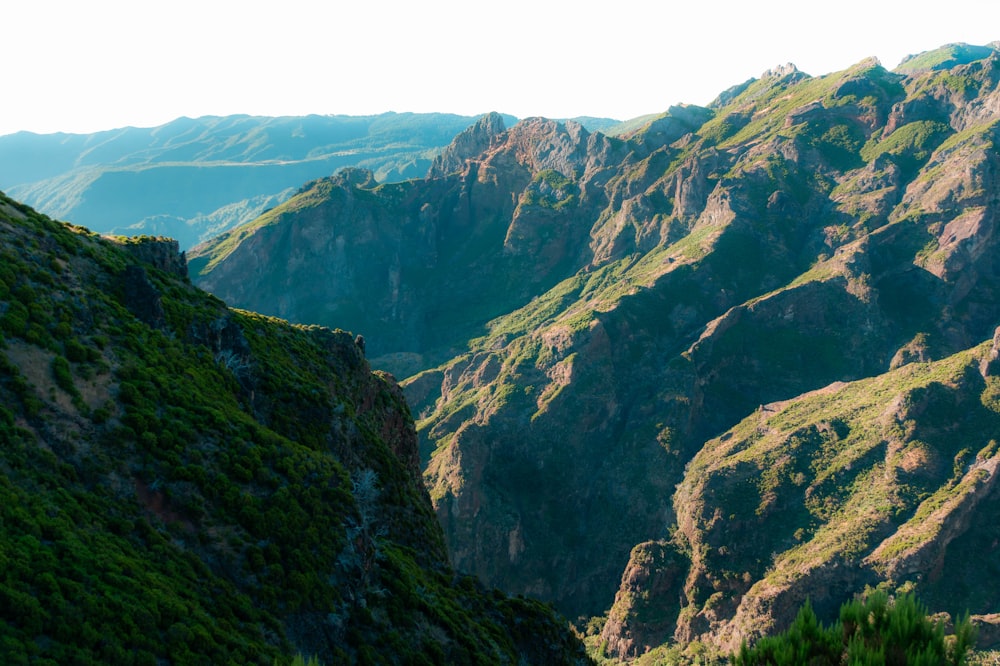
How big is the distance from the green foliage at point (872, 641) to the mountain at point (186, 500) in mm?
22290

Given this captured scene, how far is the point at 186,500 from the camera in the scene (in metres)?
41.7

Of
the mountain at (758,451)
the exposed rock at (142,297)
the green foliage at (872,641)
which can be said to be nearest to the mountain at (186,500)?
the exposed rock at (142,297)

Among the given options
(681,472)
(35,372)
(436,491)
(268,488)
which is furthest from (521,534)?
(35,372)

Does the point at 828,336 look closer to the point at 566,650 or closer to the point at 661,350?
the point at 661,350

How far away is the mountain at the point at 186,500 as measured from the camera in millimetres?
32375

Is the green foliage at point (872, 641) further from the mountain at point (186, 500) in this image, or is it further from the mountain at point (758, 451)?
the mountain at point (758, 451)

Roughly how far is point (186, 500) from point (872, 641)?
3609 centimetres

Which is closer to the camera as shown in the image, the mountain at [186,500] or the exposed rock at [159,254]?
the mountain at [186,500]

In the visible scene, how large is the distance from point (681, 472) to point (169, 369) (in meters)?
134

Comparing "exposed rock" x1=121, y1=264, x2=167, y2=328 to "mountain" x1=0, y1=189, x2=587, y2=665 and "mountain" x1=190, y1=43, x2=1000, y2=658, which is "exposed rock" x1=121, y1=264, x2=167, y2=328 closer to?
"mountain" x1=0, y1=189, x2=587, y2=665

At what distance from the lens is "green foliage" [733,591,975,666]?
89.9 feet

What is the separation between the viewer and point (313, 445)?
56.2 metres

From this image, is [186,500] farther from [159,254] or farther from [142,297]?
[159,254]

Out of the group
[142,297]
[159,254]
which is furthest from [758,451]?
[142,297]
